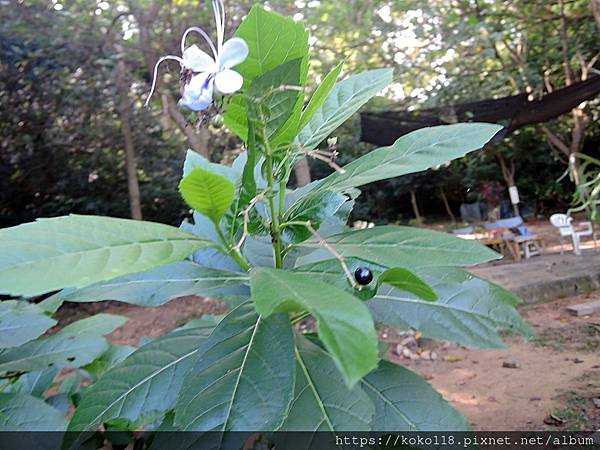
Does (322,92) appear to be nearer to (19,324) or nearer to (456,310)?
(456,310)

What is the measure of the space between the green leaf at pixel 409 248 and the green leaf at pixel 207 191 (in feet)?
0.55

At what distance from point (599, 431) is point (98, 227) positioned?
1.01 meters

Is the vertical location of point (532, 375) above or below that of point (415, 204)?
below

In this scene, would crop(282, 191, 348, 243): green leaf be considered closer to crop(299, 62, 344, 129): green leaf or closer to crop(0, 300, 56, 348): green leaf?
crop(299, 62, 344, 129): green leaf

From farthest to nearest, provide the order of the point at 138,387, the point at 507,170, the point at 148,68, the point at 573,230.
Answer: the point at 507,170, the point at 573,230, the point at 148,68, the point at 138,387

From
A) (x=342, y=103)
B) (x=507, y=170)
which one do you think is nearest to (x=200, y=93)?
(x=342, y=103)

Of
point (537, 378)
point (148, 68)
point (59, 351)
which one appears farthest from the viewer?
point (148, 68)

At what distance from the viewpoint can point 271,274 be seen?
0.50 m

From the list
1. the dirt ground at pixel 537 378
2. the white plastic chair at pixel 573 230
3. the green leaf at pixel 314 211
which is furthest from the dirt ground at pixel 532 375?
the white plastic chair at pixel 573 230

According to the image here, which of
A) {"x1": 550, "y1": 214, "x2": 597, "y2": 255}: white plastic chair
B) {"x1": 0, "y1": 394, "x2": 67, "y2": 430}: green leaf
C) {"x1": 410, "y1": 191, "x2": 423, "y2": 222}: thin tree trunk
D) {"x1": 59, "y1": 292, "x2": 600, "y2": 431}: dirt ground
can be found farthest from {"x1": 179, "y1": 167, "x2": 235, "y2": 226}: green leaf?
{"x1": 410, "y1": 191, "x2": 423, "y2": 222}: thin tree trunk

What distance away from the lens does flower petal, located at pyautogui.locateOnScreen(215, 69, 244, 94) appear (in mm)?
546

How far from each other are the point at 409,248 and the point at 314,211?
0.14 m

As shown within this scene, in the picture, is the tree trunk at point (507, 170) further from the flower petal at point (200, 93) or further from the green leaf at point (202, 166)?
the flower petal at point (200, 93)

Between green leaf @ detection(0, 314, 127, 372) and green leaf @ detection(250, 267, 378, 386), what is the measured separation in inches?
27.0
